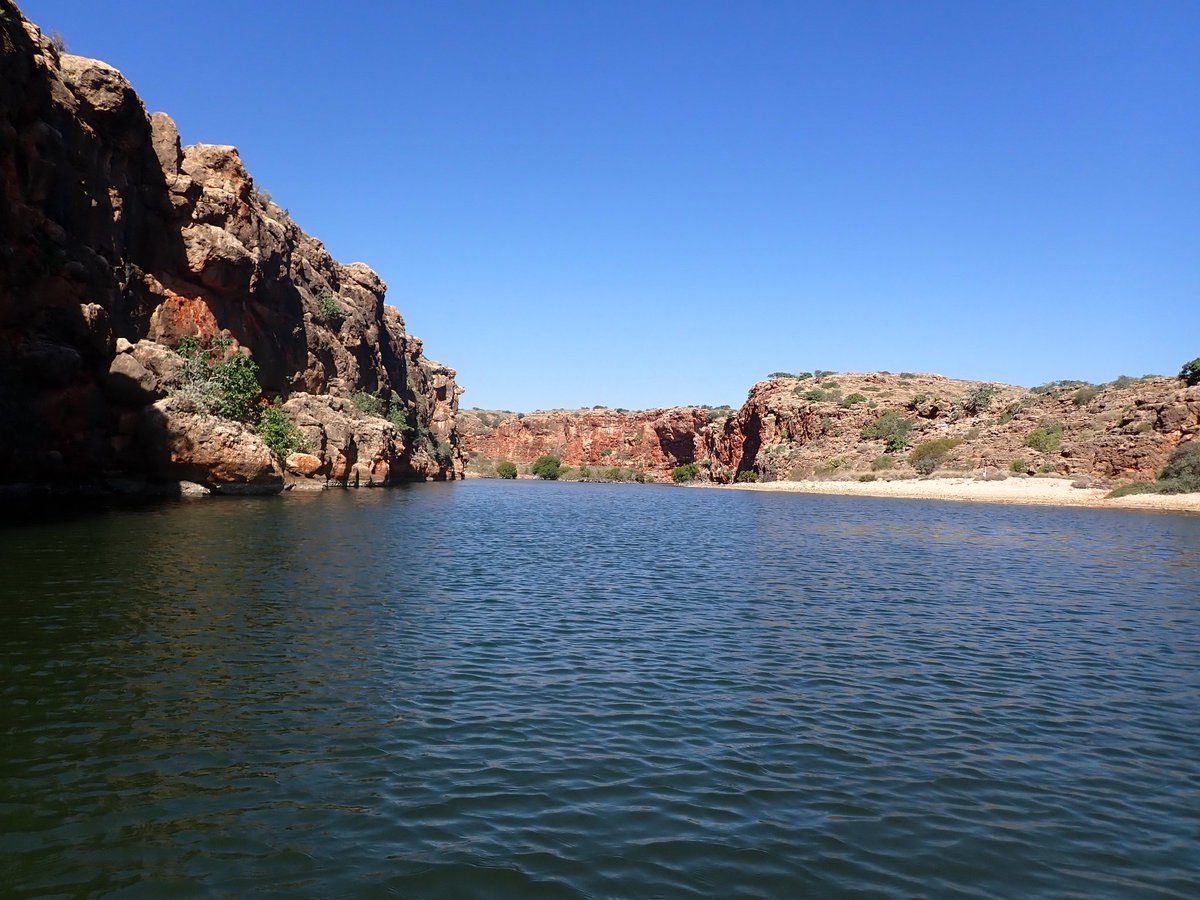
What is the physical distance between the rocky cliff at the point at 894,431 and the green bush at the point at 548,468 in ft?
35.0

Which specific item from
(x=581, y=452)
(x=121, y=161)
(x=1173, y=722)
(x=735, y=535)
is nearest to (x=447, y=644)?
(x=1173, y=722)

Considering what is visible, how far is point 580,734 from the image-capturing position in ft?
31.3

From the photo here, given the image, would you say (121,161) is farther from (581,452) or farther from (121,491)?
(581,452)

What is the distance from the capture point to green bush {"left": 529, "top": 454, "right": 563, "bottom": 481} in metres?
150

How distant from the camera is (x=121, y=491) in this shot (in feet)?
136

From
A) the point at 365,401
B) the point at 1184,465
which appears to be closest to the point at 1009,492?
the point at 1184,465

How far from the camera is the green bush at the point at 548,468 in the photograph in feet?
493

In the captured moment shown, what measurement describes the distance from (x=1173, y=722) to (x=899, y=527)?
99.0ft

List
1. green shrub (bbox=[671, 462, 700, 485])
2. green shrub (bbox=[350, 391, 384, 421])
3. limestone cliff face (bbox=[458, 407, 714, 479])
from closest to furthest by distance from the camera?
green shrub (bbox=[350, 391, 384, 421]) < green shrub (bbox=[671, 462, 700, 485]) < limestone cliff face (bbox=[458, 407, 714, 479])

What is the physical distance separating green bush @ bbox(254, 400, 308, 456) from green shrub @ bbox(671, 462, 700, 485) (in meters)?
87.2

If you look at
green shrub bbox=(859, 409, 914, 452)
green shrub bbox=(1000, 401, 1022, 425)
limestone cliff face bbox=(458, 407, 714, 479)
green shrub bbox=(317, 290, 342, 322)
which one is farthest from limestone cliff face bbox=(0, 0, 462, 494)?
limestone cliff face bbox=(458, 407, 714, 479)

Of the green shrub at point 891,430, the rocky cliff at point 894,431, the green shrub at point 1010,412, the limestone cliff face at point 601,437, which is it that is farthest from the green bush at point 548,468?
the green shrub at point 1010,412

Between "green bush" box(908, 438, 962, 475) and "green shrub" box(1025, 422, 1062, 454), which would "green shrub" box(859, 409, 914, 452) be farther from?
"green shrub" box(1025, 422, 1062, 454)

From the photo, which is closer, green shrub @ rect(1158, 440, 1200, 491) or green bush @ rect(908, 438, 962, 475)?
green shrub @ rect(1158, 440, 1200, 491)
